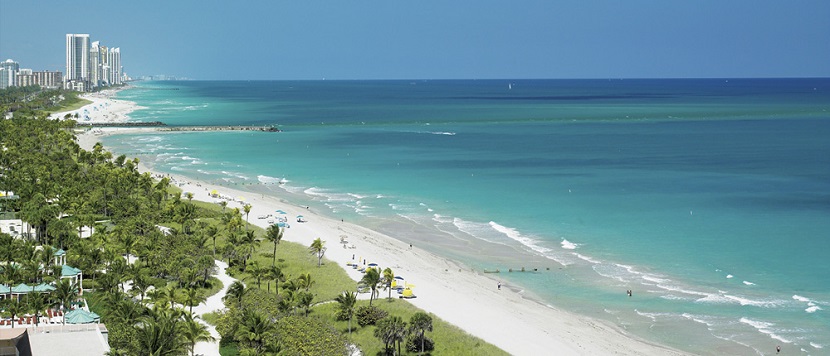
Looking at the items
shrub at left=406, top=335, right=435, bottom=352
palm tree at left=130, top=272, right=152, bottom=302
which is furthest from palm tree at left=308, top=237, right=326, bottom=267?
shrub at left=406, top=335, right=435, bottom=352

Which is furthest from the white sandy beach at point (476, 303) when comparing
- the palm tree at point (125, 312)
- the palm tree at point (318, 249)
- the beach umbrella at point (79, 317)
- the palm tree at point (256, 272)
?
the beach umbrella at point (79, 317)

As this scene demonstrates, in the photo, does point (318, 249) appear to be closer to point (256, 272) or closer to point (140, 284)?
point (256, 272)

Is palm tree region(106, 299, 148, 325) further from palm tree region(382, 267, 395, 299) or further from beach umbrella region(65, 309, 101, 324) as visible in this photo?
palm tree region(382, 267, 395, 299)

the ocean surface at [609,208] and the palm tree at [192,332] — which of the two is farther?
the ocean surface at [609,208]

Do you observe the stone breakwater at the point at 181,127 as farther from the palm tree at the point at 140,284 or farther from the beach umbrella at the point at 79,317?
the beach umbrella at the point at 79,317

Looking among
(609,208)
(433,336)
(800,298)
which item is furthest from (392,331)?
(609,208)
